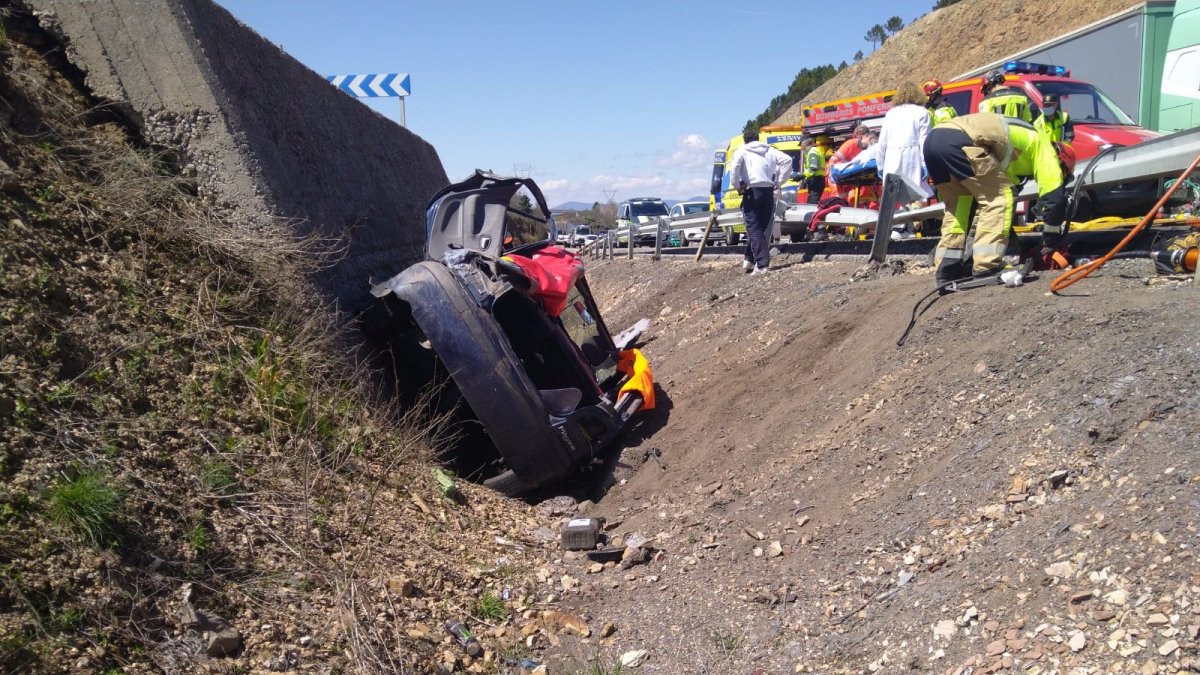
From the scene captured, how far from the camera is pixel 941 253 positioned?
5.99 metres

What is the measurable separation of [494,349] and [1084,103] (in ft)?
31.9

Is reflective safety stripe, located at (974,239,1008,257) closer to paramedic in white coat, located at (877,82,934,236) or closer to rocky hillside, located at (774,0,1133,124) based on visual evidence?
paramedic in white coat, located at (877,82,934,236)

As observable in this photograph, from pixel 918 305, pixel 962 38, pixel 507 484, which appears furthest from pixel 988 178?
pixel 962 38

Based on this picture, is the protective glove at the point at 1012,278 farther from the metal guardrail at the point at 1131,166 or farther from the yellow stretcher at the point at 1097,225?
the yellow stretcher at the point at 1097,225

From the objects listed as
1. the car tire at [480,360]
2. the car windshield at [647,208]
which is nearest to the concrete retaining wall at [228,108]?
the car tire at [480,360]

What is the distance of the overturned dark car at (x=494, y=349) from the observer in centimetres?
462

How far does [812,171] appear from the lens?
14.7 m

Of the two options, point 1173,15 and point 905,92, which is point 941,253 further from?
point 1173,15

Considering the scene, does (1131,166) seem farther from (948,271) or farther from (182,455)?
(182,455)

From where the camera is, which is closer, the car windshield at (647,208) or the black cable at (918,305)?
the black cable at (918,305)

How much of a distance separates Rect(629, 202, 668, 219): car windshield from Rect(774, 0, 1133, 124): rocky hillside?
14632 mm

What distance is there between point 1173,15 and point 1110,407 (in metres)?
10.3

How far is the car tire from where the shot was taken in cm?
459

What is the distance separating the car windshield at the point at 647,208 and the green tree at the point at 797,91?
955 inches
